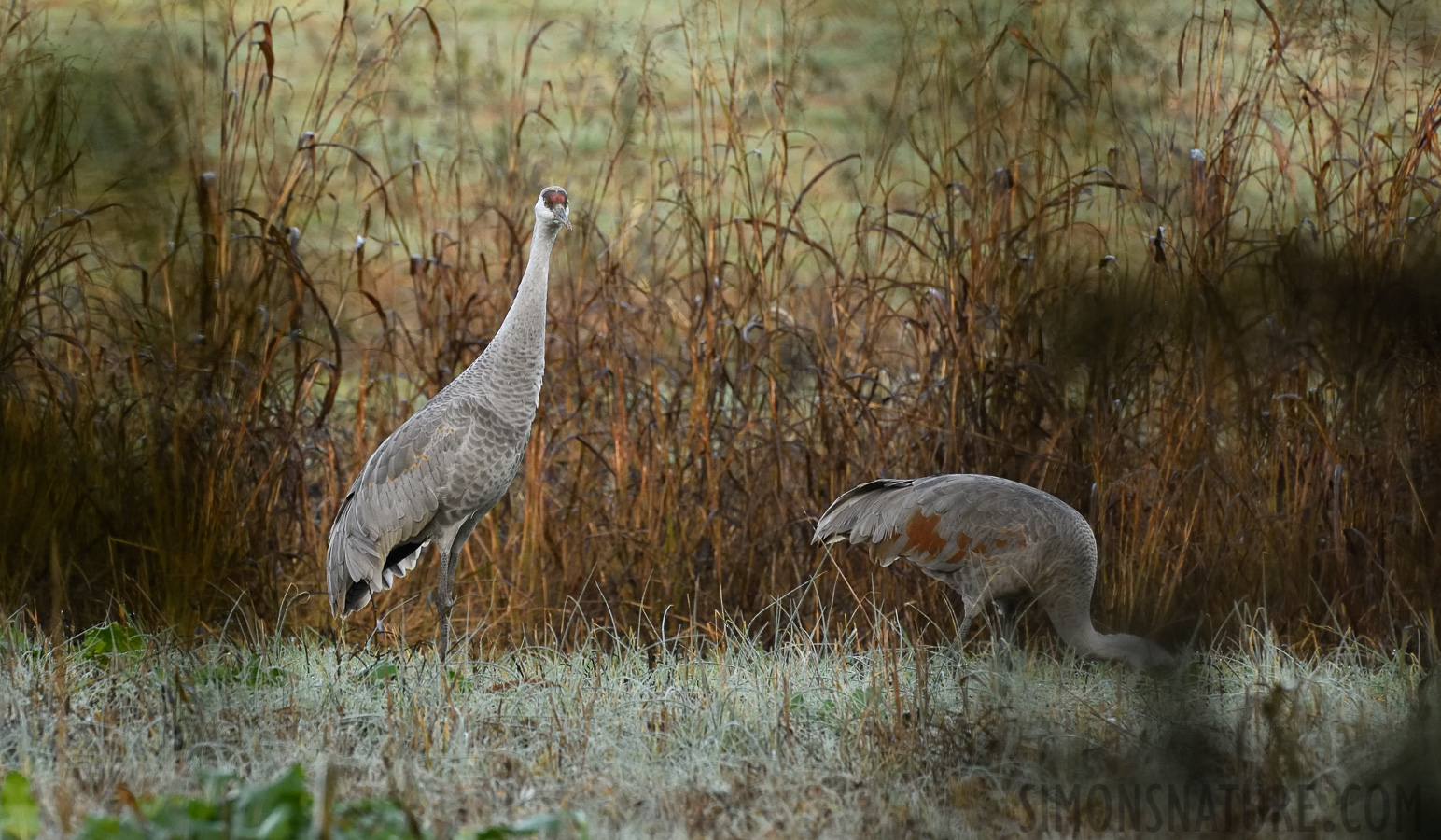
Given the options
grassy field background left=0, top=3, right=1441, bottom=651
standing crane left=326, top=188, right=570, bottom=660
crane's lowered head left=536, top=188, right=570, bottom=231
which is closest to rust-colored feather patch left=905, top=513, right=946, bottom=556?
grassy field background left=0, top=3, right=1441, bottom=651

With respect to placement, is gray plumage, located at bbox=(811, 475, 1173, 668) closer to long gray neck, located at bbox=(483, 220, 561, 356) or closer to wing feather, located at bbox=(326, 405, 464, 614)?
long gray neck, located at bbox=(483, 220, 561, 356)

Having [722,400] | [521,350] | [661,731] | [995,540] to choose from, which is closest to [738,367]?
[722,400]

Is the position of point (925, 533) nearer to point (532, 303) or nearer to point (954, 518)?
point (954, 518)

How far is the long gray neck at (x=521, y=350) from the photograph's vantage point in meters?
3.85

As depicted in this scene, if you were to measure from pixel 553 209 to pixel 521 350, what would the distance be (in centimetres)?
40

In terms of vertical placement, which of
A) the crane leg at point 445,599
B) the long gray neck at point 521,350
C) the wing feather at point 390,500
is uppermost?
the long gray neck at point 521,350

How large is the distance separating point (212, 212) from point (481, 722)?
204 centimetres

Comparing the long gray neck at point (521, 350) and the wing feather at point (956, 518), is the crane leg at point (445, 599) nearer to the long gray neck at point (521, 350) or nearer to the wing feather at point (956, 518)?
the long gray neck at point (521, 350)

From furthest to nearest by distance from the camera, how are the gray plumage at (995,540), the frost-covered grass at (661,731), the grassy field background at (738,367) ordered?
1. the grassy field background at (738,367)
2. the gray plumage at (995,540)
3. the frost-covered grass at (661,731)

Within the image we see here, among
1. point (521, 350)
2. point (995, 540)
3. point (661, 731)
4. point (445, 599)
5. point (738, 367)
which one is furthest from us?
point (738, 367)

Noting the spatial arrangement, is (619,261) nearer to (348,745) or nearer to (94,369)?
(94,369)

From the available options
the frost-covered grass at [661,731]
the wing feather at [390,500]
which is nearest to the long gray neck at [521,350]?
the wing feather at [390,500]

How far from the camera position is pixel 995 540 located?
12.4 feet

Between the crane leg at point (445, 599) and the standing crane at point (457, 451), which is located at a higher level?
the standing crane at point (457, 451)
